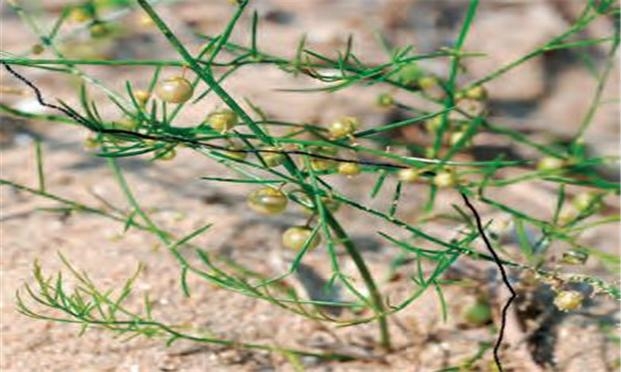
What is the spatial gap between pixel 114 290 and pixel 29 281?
12 centimetres

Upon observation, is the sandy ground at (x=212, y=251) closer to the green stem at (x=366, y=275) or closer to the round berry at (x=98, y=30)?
the green stem at (x=366, y=275)

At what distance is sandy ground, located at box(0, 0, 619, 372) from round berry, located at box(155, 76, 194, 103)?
453 millimetres

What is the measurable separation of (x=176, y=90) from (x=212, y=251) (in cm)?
66

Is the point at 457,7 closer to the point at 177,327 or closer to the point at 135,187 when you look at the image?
the point at 135,187

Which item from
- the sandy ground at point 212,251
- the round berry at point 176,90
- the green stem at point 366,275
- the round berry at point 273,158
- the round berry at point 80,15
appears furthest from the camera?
the round berry at point 80,15

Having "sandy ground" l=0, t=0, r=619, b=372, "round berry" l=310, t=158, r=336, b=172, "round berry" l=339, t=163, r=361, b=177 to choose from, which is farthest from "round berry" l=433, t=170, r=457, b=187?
"sandy ground" l=0, t=0, r=619, b=372

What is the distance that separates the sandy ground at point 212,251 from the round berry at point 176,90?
45 centimetres

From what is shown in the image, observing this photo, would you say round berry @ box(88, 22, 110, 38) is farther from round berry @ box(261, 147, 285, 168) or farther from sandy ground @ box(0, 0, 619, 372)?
round berry @ box(261, 147, 285, 168)

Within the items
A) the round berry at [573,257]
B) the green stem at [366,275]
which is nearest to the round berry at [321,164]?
the green stem at [366,275]

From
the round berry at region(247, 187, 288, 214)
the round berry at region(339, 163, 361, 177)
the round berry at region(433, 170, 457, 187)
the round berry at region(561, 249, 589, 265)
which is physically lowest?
the round berry at region(433, 170, 457, 187)

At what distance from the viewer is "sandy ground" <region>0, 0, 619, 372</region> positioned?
76.1 inches

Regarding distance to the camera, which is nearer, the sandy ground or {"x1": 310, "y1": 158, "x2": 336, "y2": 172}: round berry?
{"x1": 310, "y1": 158, "x2": 336, "y2": 172}: round berry

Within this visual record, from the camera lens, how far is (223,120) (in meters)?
1.57

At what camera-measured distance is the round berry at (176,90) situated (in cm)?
153
